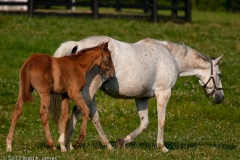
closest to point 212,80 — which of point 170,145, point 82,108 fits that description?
point 170,145

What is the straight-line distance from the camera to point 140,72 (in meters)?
10.8

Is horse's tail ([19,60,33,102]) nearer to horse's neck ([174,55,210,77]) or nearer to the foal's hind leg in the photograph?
the foal's hind leg

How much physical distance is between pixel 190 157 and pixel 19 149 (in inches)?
107

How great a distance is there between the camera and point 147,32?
26.5 meters

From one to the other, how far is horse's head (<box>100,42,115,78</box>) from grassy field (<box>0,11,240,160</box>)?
1.27 m

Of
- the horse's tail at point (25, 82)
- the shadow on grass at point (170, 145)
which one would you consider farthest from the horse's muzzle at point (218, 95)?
the horse's tail at point (25, 82)

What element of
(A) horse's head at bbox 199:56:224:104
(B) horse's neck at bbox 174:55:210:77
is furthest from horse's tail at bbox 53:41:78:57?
(A) horse's head at bbox 199:56:224:104

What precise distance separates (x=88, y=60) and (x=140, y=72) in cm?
108

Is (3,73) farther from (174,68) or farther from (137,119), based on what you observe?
(174,68)

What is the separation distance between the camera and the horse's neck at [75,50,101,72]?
10.1m

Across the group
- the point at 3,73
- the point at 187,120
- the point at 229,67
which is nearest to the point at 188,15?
the point at 229,67

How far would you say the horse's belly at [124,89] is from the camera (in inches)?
419

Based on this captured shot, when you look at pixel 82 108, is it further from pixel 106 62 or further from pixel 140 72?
pixel 140 72

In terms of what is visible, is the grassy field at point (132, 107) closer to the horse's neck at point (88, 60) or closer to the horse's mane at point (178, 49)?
the horse's neck at point (88, 60)
